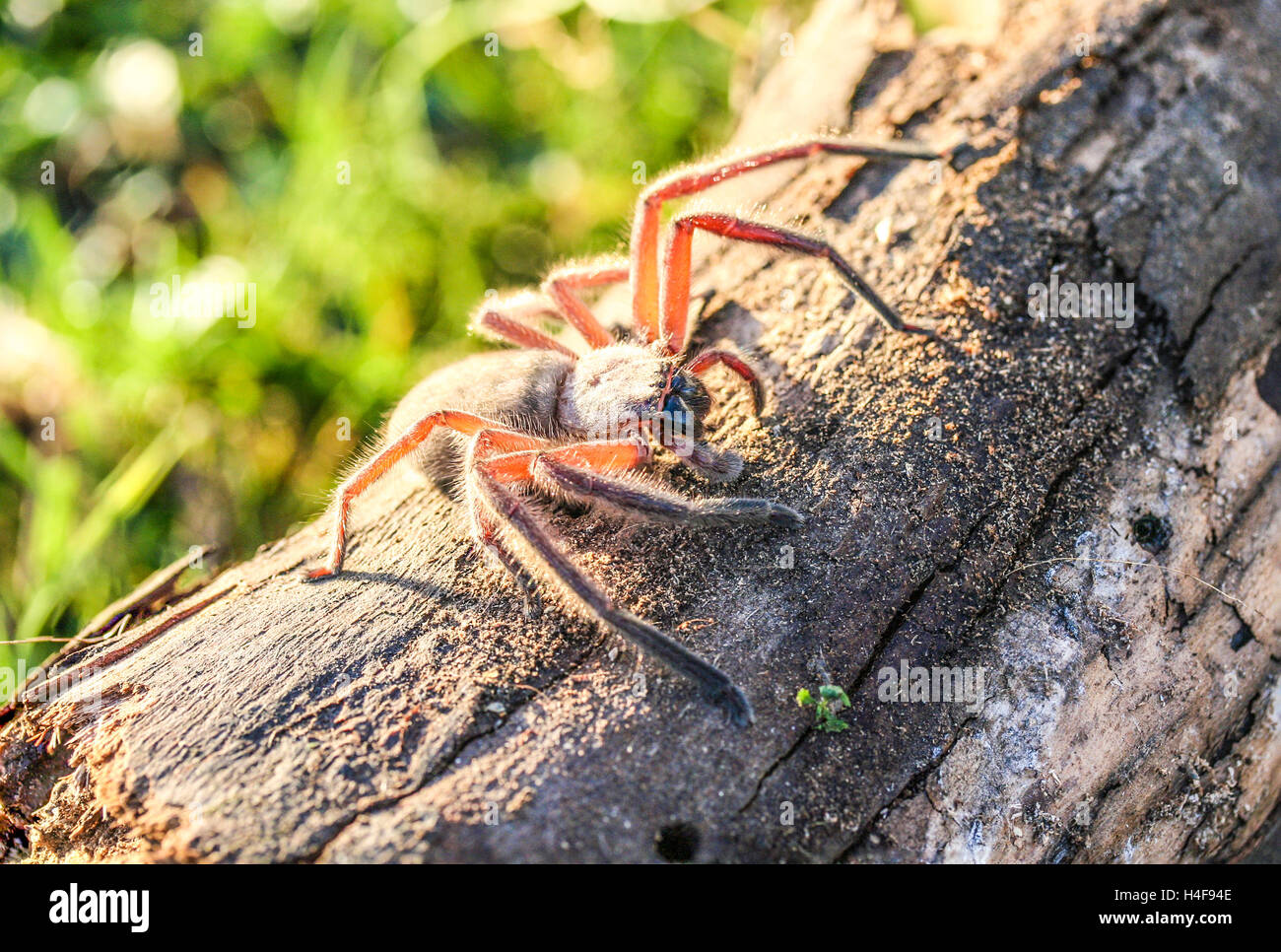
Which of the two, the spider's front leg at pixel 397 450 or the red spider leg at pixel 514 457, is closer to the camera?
the red spider leg at pixel 514 457

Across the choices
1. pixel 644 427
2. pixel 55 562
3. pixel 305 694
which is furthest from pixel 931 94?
pixel 55 562

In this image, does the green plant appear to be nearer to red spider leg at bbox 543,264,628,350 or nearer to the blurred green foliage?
red spider leg at bbox 543,264,628,350

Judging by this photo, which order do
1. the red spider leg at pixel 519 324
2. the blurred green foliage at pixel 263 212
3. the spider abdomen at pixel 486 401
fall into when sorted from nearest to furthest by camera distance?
the spider abdomen at pixel 486 401 < the red spider leg at pixel 519 324 < the blurred green foliage at pixel 263 212

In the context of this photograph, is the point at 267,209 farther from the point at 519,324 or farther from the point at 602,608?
the point at 602,608

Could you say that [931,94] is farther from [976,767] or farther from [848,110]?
[976,767]

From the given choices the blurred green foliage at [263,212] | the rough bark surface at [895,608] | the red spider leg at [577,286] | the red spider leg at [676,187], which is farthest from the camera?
the blurred green foliage at [263,212]

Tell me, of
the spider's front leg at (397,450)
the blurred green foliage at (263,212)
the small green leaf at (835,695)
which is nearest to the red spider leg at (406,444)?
the spider's front leg at (397,450)

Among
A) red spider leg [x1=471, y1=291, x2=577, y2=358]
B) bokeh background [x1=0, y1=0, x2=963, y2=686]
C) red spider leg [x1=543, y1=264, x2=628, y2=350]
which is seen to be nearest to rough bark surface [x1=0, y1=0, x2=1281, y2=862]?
red spider leg [x1=543, y1=264, x2=628, y2=350]

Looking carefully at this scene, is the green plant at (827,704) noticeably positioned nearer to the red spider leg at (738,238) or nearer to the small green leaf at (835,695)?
the small green leaf at (835,695)
